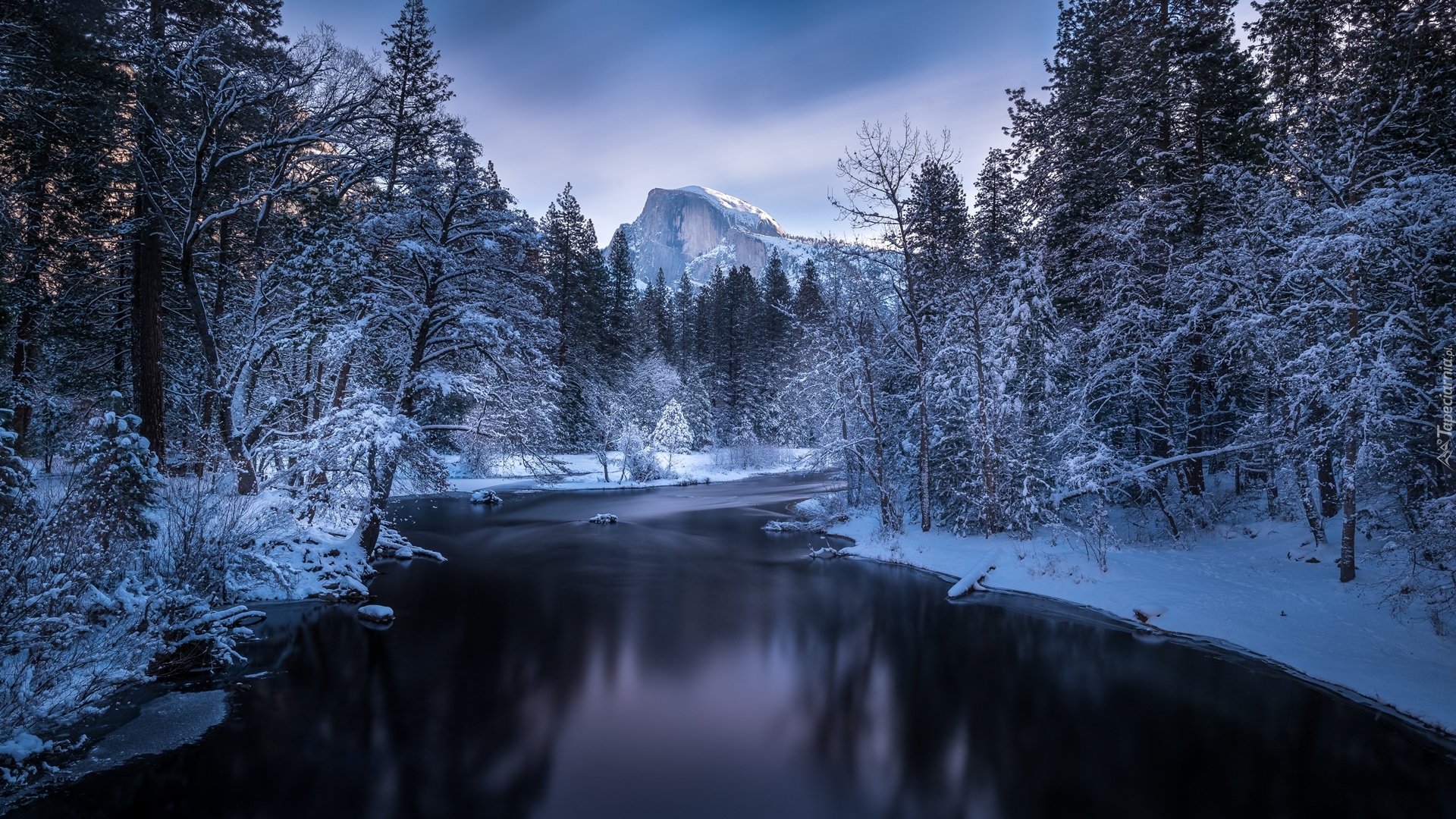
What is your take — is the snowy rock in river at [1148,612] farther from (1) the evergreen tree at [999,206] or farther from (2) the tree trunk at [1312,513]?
(1) the evergreen tree at [999,206]

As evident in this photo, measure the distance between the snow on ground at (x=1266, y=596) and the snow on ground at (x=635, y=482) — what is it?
1864 centimetres

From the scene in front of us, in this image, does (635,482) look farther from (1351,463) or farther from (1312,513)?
(1351,463)

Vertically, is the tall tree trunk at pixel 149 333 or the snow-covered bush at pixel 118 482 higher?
the tall tree trunk at pixel 149 333

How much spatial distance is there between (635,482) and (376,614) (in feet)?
95.0

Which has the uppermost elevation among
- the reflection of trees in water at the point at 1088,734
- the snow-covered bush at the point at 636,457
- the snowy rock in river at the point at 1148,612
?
the snow-covered bush at the point at 636,457

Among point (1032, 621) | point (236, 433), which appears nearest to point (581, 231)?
point (236, 433)

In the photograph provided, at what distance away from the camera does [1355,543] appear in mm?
12828

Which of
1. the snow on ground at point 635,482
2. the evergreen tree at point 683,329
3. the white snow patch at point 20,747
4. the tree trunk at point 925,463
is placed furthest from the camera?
the evergreen tree at point 683,329

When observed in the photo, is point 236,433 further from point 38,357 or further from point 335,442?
point 38,357

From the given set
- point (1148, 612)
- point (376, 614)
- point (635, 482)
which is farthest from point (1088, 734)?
point (635, 482)

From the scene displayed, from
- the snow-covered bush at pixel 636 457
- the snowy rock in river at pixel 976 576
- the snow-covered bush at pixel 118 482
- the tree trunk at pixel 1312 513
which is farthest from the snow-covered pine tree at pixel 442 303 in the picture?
the snow-covered bush at pixel 636 457

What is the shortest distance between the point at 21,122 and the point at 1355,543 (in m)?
27.1

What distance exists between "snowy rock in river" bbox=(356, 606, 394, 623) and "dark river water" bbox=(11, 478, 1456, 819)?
24cm

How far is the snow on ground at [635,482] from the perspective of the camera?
130 ft
